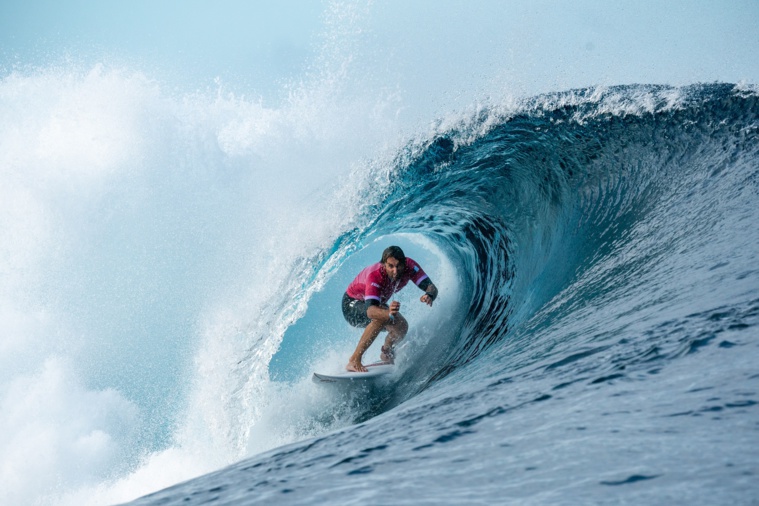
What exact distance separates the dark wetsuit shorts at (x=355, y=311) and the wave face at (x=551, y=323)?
0.68 meters

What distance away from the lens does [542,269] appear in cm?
530

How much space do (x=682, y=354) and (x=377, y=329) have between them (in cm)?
345

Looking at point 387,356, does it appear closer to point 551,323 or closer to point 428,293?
point 428,293

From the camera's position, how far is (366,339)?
5137mm

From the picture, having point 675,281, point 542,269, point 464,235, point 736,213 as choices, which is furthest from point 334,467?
point 464,235

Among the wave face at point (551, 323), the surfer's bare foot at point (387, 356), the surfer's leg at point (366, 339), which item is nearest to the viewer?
the wave face at point (551, 323)

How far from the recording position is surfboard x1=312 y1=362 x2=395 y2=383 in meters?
5.21

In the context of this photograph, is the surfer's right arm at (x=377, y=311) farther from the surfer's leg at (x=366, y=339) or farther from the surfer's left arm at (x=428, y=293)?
the surfer's left arm at (x=428, y=293)

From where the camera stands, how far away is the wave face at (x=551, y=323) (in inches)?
49.8

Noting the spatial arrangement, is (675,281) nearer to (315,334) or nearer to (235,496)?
(235,496)

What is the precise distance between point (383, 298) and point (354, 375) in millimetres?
788

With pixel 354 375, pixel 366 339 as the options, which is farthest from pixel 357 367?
pixel 366 339

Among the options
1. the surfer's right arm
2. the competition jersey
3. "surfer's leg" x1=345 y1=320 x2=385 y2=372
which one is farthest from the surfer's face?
"surfer's leg" x1=345 y1=320 x2=385 y2=372

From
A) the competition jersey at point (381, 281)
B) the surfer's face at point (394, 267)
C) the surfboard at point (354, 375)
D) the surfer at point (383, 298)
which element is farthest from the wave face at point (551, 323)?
the surfer's face at point (394, 267)
